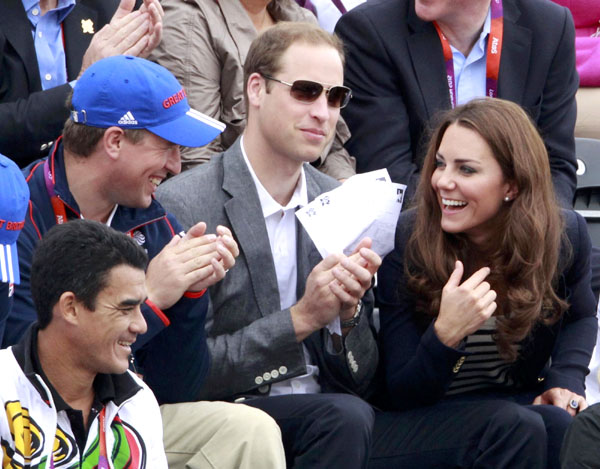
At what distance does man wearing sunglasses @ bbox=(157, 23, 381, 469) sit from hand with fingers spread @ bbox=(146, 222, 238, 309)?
1.42 ft

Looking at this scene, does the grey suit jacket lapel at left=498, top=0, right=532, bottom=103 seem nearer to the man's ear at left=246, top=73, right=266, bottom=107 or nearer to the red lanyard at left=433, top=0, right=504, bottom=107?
the red lanyard at left=433, top=0, right=504, bottom=107

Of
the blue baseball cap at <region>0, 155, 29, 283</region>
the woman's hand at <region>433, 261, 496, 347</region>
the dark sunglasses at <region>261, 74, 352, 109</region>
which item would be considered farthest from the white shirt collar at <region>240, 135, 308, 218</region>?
the blue baseball cap at <region>0, 155, 29, 283</region>

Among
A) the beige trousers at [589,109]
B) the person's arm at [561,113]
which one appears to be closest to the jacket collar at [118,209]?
the person's arm at [561,113]

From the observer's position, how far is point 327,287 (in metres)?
Answer: 4.09

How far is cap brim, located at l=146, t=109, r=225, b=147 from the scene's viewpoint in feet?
13.1

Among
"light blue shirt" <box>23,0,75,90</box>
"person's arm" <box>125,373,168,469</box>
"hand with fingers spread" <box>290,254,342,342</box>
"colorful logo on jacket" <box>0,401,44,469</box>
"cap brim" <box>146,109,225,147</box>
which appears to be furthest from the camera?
"light blue shirt" <box>23,0,75,90</box>

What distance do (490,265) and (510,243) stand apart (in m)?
0.12

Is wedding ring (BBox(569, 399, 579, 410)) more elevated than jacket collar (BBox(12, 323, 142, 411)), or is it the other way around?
jacket collar (BBox(12, 323, 142, 411))

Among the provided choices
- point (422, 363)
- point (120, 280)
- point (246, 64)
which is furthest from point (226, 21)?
point (120, 280)

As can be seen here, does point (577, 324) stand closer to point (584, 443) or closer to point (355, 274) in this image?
point (584, 443)

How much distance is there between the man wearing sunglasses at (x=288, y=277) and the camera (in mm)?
4047

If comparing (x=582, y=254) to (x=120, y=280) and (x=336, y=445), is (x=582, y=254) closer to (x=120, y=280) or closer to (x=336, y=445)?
(x=336, y=445)

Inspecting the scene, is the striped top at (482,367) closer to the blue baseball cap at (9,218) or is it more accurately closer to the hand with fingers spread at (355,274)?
the hand with fingers spread at (355,274)

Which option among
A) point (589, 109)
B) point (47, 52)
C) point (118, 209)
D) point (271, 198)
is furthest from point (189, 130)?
point (589, 109)
